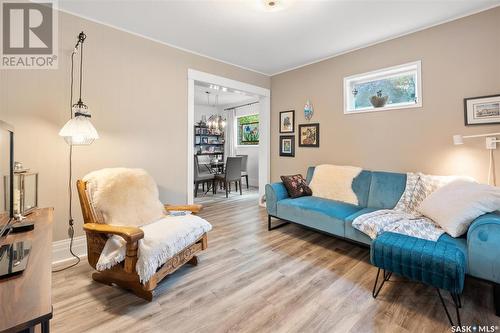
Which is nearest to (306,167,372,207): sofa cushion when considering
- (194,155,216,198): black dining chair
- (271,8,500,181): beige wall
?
(271,8,500,181): beige wall

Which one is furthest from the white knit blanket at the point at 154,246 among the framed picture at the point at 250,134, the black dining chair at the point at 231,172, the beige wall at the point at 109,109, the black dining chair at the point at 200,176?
the framed picture at the point at 250,134

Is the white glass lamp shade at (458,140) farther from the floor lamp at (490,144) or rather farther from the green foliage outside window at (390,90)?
the green foliage outside window at (390,90)

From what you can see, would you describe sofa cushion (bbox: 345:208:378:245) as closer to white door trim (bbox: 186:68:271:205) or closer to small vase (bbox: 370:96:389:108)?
small vase (bbox: 370:96:389:108)

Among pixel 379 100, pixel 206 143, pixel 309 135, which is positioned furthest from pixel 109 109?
pixel 206 143

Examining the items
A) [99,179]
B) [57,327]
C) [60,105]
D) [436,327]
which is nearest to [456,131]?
[436,327]

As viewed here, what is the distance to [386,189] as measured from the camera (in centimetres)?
279

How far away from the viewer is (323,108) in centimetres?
376

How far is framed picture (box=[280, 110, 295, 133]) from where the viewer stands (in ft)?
13.8

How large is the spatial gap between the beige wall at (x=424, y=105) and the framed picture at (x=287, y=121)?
451 millimetres

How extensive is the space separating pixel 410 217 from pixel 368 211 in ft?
1.39

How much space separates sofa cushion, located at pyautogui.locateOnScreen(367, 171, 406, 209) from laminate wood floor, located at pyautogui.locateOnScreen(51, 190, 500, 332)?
0.62 meters

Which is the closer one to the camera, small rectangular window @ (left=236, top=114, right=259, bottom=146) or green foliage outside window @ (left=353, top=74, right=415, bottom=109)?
green foliage outside window @ (left=353, top=74, right=415, bottom=109)

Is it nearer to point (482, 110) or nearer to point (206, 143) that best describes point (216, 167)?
point (206, 143)

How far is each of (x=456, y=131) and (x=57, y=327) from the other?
3917 mm
